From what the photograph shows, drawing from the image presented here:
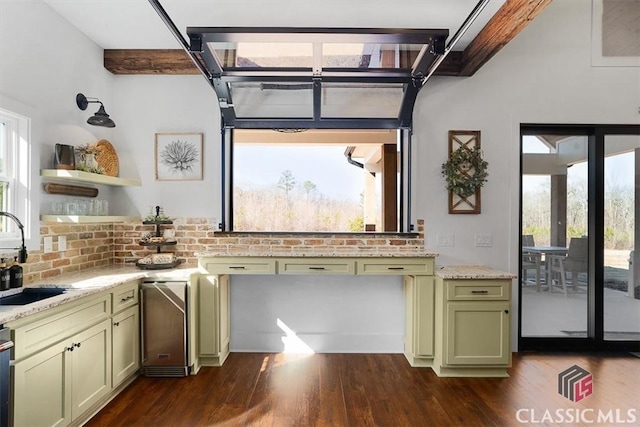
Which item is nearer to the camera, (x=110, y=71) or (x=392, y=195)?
Answer: (x=110, y=71)

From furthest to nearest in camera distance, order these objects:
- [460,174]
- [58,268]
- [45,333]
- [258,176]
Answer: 1. [258,176]
2. [460,174]
3. [58,268]
4. [45,333]

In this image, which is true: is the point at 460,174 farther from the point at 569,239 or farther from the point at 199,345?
the point at 199,345

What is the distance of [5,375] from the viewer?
1663 millimetres

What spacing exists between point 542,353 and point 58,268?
4.45 m

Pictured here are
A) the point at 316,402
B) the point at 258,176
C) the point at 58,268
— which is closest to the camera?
the point at 316,402

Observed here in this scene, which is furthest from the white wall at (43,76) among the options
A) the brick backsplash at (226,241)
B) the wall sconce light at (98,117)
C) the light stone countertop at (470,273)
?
the light stone countertop at (470,273)

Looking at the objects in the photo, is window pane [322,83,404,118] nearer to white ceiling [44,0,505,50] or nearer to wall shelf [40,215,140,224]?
white ceiling [44,0,505,50]

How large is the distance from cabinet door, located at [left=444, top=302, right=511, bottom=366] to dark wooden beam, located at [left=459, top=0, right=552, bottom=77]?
7.01 ft

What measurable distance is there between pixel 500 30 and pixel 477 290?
208cm

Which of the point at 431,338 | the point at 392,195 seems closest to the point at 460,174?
the point at 392,195

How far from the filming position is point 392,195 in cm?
379

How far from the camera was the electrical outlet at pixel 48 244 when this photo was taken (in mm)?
2676

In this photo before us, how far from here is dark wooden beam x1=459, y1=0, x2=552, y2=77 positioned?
245 cm

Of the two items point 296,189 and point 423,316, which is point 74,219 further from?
point 423,316
